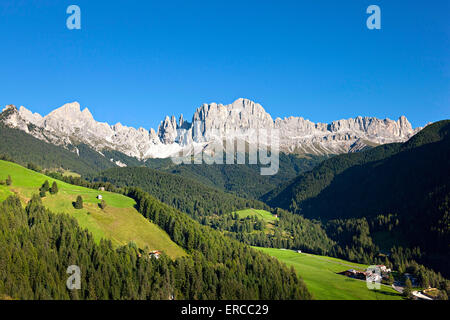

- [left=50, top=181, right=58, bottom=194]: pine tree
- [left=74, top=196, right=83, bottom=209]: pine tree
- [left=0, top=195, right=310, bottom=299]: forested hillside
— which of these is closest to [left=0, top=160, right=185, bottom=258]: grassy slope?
[left=74, top=196, right=83, bottom=209]: pine tree

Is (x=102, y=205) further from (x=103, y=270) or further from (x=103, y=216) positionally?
(x=103, y=270)

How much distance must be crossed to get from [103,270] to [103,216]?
134ft

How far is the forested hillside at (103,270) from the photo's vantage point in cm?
9088

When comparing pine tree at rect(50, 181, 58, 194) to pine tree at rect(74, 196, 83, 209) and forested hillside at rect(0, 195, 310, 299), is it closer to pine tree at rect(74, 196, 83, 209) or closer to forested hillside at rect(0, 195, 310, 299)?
pine tree at rect(74, 196, 83, 209)

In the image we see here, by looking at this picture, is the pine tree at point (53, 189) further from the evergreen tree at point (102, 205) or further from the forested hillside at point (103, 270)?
the evergreen tree at point (102, 205)

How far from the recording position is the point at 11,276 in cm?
8831

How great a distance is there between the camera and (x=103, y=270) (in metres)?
98.6

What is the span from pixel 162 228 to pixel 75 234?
39894 millimetres

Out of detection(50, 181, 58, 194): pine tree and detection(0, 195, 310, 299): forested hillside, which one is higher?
detection(50, 181, 58, 194): pine tree

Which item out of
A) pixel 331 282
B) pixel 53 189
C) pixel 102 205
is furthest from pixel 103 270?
pixel 331 282

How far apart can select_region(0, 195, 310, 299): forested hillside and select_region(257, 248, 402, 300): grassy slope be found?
10244 millimetres

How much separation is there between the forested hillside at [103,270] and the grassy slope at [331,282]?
10.2 meters

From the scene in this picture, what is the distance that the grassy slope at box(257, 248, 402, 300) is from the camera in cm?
10969

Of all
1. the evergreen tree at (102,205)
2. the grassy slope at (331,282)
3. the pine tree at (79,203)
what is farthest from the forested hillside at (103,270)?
the evergreen tree at (102,205)
